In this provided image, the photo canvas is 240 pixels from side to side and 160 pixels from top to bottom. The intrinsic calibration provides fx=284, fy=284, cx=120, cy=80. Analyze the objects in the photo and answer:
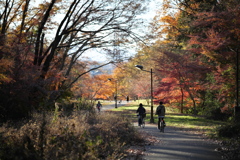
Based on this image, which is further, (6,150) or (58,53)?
(58,53)

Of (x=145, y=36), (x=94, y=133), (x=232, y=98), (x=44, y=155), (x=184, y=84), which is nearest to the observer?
(x=44, y=155)

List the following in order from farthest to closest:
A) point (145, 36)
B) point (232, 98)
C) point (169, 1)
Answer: point (169, 1) < point (232, 98) < point (145, 36)

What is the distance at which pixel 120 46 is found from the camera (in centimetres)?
1878

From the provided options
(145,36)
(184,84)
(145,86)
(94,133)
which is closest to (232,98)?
(184,84)

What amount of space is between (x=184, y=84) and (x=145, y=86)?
21543 millimetres

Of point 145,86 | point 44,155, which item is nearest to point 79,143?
point 44,155

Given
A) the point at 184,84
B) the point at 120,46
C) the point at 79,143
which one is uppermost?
the point at 120,46

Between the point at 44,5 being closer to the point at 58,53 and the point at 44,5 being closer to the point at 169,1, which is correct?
the point at 58,53

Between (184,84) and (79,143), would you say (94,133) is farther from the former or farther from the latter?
(184,84)

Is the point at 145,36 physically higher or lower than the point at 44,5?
lower

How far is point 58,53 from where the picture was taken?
24.6 meters

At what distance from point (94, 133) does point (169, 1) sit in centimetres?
2631

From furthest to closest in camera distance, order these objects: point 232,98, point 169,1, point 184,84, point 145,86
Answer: point 145,86
point 169,1
point 184,84
point 232,98

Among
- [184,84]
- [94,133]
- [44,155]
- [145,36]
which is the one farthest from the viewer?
[184,84]
